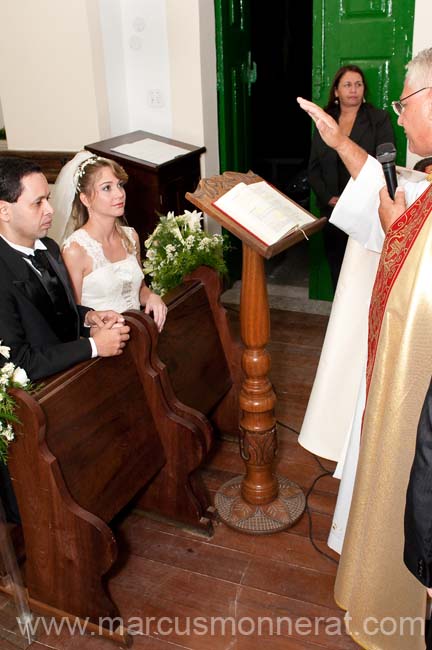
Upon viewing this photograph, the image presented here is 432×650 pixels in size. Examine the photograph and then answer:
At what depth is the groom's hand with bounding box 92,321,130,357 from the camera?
2562 millimetres

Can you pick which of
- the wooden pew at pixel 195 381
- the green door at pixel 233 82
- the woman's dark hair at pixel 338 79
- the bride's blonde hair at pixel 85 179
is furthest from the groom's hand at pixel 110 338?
the green door at pixel 233 82

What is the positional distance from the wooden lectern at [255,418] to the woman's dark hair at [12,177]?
27.9 inches

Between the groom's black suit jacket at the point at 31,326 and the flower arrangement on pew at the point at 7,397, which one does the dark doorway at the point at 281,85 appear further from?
the flower arrangement on pew at the point at 7,397

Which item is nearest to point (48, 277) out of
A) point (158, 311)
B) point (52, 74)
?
point (158, 311)

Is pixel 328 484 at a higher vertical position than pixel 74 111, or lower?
lower

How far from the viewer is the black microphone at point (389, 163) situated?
7.35ft

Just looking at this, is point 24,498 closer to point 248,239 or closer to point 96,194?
point 248,239

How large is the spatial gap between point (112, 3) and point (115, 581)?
4.24 metres

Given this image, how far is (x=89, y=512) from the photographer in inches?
93.0

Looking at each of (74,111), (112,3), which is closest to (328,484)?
(74,111)

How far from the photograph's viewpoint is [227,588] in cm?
272

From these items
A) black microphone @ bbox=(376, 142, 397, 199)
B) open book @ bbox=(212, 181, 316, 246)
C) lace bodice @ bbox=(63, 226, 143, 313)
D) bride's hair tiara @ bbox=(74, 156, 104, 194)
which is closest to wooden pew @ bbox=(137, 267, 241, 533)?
lace bodice @ bbox=(63, 226, 143, 313)

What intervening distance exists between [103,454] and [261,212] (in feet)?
3.63

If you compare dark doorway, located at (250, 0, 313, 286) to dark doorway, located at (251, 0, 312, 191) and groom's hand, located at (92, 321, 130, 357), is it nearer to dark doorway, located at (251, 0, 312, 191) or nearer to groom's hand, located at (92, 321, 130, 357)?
dark doorway, located at (251, 0, 312, 191)
